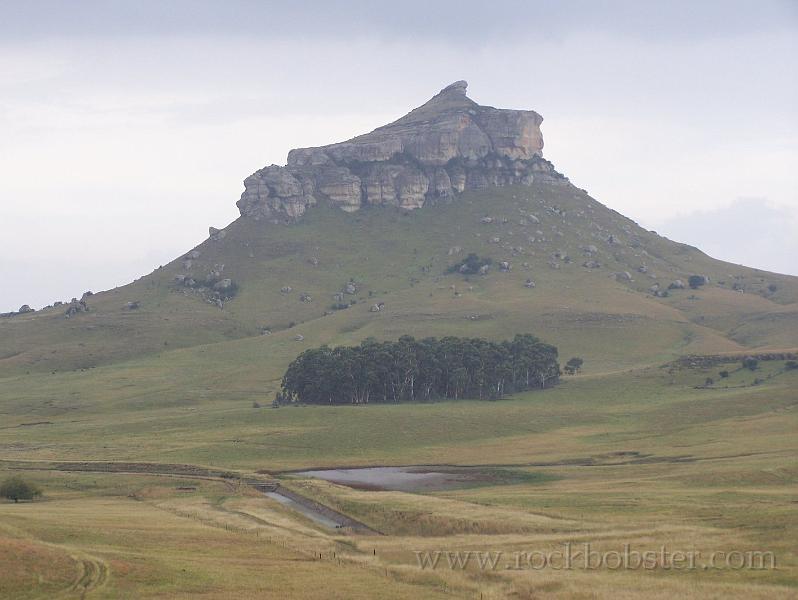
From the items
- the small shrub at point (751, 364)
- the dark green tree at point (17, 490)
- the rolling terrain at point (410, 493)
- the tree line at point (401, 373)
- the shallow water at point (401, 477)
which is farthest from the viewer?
the small shrub at point (751, 364)

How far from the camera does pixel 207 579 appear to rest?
181ft

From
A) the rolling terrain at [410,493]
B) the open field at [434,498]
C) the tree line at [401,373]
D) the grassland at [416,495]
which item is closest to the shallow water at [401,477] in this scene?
the rolling terrain at [410,493]

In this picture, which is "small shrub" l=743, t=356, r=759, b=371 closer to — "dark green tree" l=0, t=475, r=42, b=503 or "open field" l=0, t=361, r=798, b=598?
"open field" l=0, t=361, r=798, b=598

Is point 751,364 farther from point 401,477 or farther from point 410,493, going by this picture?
point 410,493

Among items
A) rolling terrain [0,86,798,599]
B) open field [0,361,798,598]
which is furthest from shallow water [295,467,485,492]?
open field [0,361,798,598]

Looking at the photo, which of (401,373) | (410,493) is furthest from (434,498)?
(401,373)

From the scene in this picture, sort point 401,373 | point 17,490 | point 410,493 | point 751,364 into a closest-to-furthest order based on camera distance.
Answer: point 17,490 → point 410,493 → point 401,373 → point 751,364

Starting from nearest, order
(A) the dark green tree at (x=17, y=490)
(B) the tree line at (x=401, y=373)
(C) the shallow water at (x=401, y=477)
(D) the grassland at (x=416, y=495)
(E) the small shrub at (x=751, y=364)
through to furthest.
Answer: (D) the grassland at (x=416, y=495) < (A) the dark green tree at (x=17, y=490) < (C) the shallow water at (x=401, y=477) < (B) the tree line at (x=401, y=373) < (E) the small shrub at (x=751, y=364)

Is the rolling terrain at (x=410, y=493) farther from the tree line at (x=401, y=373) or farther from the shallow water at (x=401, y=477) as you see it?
the tree line at (x=401, y=373)

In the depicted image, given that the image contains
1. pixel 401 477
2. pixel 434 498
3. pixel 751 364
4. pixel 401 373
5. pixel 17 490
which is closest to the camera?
pixel 434 498

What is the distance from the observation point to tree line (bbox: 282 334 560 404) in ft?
604

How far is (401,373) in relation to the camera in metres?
187

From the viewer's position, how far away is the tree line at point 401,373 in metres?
184

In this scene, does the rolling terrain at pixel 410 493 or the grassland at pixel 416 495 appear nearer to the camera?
the grassland at pixel 416 495
